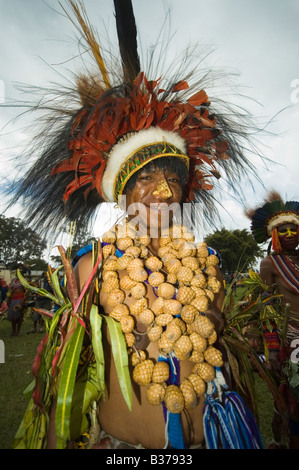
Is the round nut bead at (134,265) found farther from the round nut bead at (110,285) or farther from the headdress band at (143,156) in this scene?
the headdress band at (143,156)

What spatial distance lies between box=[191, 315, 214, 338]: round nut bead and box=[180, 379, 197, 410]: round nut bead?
27 centimetres

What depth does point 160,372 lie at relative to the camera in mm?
1439

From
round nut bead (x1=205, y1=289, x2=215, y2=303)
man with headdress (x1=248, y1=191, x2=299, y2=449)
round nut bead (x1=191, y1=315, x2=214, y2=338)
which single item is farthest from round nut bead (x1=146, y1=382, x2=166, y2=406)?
man with headdress (x1=248, y1=191, x2=299, y2=449)

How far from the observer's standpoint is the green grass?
4.09 m

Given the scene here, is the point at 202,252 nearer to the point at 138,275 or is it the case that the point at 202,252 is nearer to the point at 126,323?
the point at 138,275

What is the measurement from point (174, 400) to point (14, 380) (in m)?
5.79

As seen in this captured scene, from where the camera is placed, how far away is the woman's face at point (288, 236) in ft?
14.0

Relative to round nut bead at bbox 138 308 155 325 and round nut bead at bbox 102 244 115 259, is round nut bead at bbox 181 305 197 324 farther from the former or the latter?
round nut bead at bbox 102 244 115 259

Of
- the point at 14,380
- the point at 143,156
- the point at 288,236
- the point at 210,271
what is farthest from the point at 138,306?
the point at 14,380

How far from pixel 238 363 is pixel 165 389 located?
2.18 feet

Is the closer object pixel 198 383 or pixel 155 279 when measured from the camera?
pixel 198 383

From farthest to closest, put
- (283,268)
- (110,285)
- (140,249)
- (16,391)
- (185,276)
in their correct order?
(16,391) < (283,268) < (140,249) < (185,276) < (110,285)
